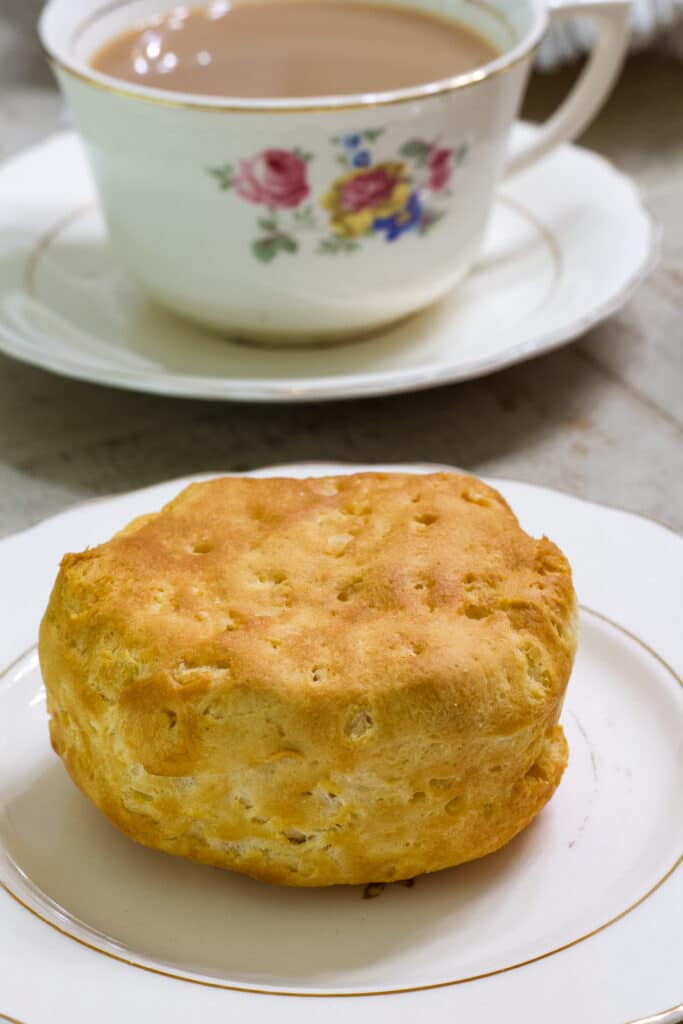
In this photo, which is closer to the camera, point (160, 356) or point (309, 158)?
point (309, 158)

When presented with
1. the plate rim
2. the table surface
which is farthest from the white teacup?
the plate rim

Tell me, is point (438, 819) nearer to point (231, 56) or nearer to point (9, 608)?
point (9, 608)

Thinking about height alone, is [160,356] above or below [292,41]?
below

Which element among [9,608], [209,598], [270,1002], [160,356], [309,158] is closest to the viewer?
[270,1002]

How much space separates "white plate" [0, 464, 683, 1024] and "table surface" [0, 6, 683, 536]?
32 cm

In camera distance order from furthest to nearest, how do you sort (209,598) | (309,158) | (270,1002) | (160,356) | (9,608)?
1. (160,356)
2. (309,158)
3. (9,608)
4. (209,598)
5. (270,1002)

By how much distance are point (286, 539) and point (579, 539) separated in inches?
11.7

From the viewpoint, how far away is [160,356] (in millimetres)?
1411

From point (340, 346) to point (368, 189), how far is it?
0.19 m

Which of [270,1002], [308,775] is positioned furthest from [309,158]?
[270,1002]

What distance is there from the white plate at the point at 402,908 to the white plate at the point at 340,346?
1.28ft

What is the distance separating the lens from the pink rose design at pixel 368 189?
132cm

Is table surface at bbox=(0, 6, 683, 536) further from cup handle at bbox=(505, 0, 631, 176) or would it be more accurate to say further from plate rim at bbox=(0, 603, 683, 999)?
plate rim at bbox=(0, 603, 683, 999)

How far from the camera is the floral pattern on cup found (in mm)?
1290
